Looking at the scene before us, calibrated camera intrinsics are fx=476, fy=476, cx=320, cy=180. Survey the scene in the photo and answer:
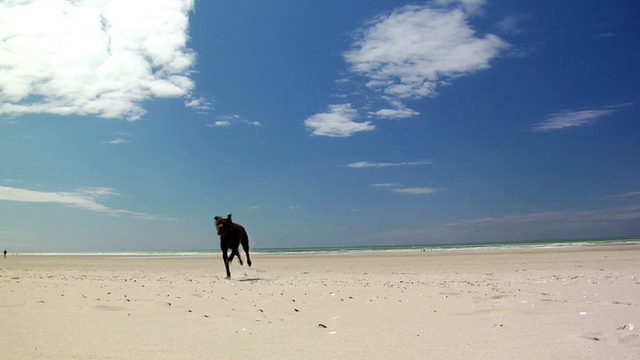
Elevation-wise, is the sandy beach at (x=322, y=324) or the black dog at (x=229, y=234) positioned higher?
the black dog at (x=229, y=234)

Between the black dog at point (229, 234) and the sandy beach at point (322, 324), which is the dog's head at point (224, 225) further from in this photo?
the sandy beach at point (322, 324)

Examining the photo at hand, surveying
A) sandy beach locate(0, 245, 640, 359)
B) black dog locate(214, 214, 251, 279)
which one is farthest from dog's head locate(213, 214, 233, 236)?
sandy beach locate(0, 245, 640, 359)

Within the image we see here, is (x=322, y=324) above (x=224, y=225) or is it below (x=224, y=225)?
below

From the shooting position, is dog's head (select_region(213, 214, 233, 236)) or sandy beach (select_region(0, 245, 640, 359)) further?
dog's head (select_region(213, 214, 233, 236))

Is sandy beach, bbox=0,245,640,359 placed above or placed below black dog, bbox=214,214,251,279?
below

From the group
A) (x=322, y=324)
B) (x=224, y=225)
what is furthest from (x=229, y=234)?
(x=322, y=324)

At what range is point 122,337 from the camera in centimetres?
514

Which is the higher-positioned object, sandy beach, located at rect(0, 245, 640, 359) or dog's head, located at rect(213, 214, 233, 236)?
dog's head, located at rect(213, 214, 233, 236)

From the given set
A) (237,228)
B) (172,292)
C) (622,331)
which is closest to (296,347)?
(622,331)

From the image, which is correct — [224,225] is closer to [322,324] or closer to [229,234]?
[229,234]

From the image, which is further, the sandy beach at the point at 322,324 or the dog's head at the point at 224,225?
the dog's head at the point at 224,225

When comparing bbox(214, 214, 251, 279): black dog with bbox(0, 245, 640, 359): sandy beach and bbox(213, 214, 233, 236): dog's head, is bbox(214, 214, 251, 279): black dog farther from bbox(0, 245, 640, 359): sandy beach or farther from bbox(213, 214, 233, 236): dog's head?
bbox(0, 245, 640, 359): sandy beach

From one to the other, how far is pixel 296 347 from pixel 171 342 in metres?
1.32

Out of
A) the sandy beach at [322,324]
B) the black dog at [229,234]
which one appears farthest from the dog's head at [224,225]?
the sandy beach at [322,324]
